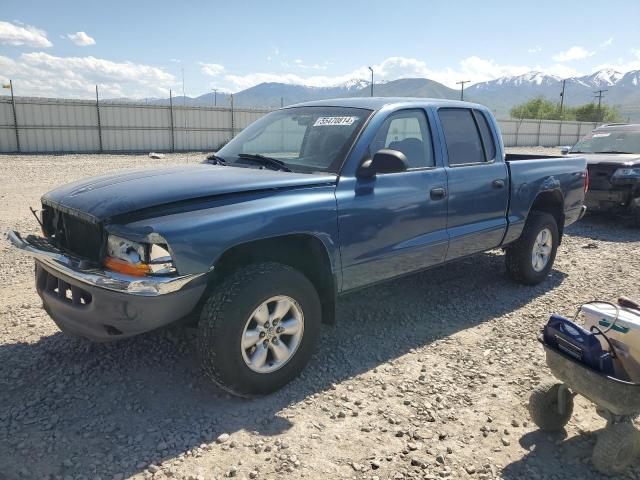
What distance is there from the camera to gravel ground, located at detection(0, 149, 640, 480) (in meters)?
2.65

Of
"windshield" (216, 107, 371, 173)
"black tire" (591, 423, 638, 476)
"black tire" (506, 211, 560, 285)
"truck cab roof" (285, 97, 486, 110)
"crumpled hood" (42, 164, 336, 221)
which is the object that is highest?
"truck cab roof" (285, 97, 486, 110)

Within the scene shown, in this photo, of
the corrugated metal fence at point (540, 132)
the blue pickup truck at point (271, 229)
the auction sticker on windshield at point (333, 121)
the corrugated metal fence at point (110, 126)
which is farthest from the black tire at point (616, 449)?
the corrugated metal fence at point (540, 132)

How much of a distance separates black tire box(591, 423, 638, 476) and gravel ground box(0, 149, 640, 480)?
98 millimetres

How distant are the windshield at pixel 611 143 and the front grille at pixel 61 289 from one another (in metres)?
9.97

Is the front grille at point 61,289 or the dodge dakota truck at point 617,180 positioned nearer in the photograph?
the front grille at point 61,289

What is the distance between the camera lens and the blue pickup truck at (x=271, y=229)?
9.18 ft

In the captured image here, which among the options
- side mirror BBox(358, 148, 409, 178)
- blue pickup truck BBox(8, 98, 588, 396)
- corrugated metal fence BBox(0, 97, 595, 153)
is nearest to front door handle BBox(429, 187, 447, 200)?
blue pickup truck BBox(8, 98, 588, 396)

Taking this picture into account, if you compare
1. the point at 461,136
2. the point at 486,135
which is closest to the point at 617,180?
the point at 486,135

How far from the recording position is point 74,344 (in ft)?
12.6

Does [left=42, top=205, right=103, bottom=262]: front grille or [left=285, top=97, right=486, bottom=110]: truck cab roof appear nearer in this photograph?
[left=42, top=205, right=103, bottom=262]: front grille

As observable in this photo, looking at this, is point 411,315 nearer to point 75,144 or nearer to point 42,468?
point 42,468

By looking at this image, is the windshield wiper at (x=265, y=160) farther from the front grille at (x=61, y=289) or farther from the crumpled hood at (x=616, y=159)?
the crumpled hood at (x=616, y=159)

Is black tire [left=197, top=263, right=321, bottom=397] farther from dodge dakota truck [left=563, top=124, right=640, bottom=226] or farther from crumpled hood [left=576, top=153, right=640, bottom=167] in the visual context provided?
crumpled hood [left=576, top=153, right=640, bottom=167]

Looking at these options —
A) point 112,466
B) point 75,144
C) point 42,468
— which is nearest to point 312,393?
point 112,466
